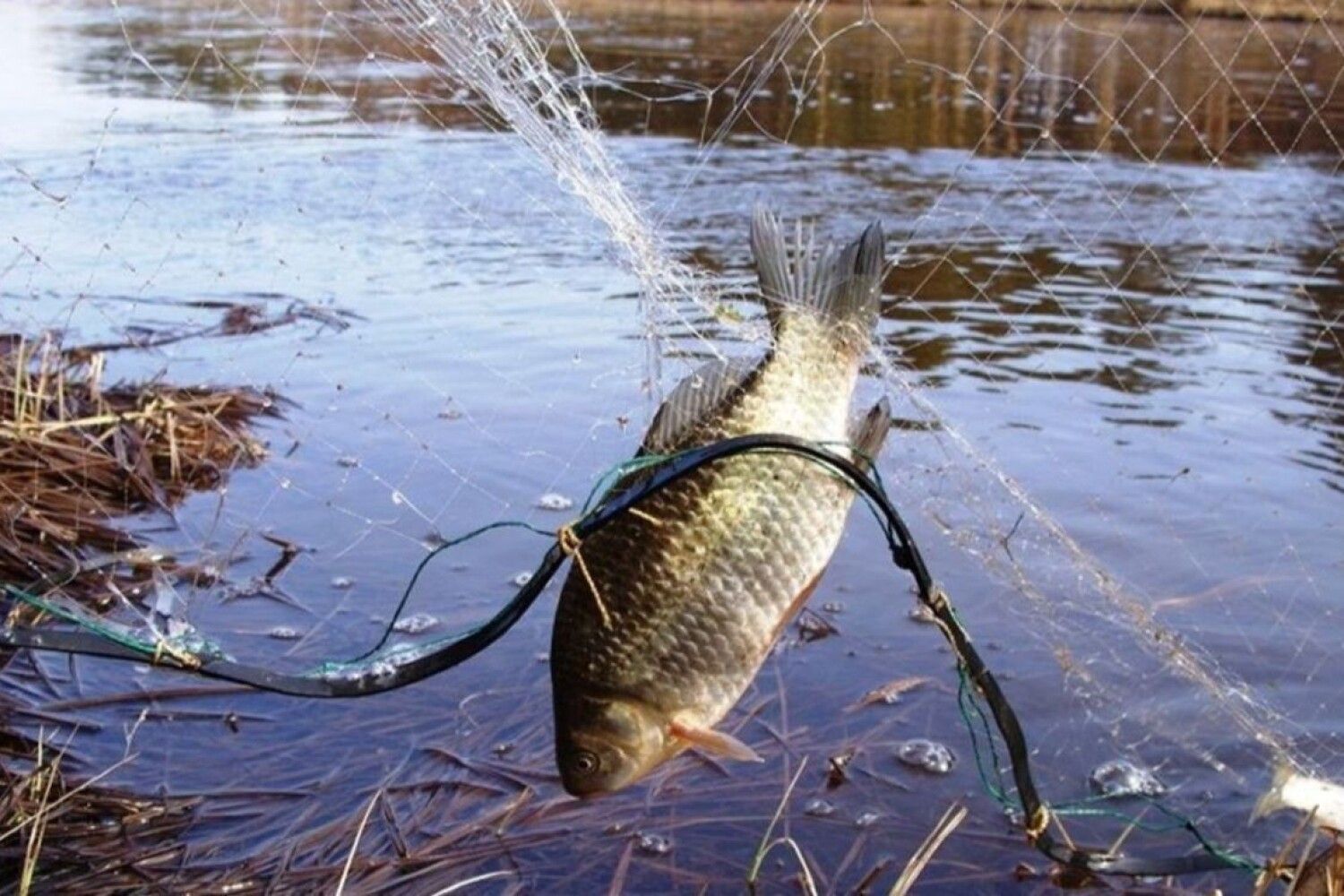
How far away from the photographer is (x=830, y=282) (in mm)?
2939

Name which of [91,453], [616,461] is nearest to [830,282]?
[616,461]

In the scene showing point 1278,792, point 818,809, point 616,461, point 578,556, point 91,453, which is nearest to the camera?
point 578,556

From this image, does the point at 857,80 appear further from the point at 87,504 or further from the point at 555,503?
the point at 87,504

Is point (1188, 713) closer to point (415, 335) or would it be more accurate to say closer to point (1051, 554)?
point (1051, 554)

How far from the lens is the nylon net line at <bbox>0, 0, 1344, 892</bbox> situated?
4.35 metres

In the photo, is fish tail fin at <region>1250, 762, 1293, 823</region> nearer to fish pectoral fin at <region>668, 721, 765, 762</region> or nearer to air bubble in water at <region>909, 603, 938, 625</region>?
fish pectoral fin at <region>668, 721, 765, 762</region>

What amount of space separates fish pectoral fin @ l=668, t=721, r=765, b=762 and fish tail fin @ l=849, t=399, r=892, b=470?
0.59m

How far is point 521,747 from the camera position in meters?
4.84

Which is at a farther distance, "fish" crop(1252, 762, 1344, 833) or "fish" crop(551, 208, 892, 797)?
"fish" crop(1252, 762, 1344, 833)

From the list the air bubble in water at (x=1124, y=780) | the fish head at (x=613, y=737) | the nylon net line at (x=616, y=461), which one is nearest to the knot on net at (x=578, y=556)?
the fish head at (x=613, y=737)

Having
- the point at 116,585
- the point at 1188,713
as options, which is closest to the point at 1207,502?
the point at 1188,713

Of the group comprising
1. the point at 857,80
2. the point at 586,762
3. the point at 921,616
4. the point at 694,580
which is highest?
the point at 694,580

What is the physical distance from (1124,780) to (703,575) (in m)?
2.63

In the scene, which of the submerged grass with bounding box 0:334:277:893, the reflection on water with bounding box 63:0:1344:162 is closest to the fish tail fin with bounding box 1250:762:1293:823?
the submerged grass with bounding box 0:334:277:893
